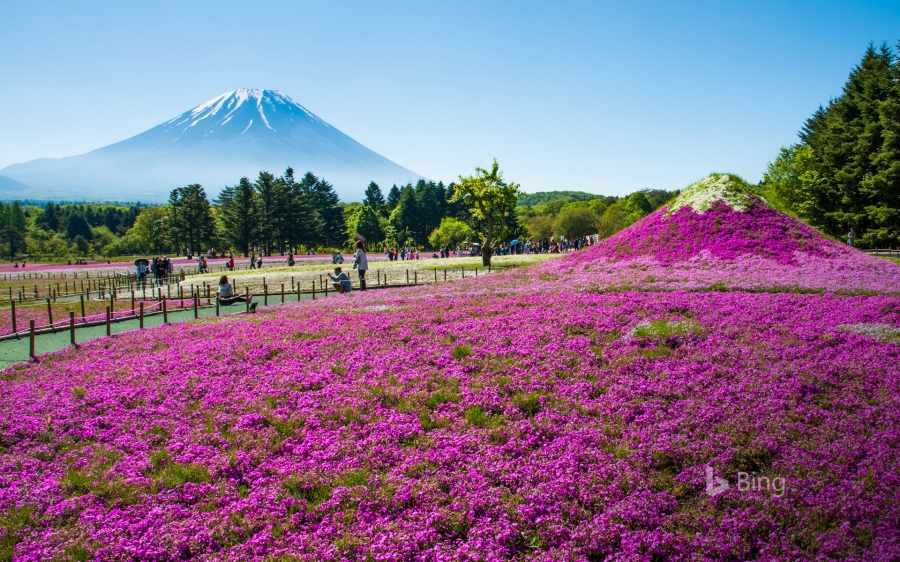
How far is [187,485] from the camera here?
7766 millimetres

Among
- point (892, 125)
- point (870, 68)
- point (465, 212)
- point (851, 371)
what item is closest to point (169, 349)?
point (851, 371)

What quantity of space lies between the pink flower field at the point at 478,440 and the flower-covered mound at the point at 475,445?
40 millimetres

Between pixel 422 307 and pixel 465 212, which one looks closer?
pixel 422 307

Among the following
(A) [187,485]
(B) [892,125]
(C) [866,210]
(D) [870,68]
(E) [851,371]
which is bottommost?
(A) [187,485]

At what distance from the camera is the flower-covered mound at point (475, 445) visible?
6254mm

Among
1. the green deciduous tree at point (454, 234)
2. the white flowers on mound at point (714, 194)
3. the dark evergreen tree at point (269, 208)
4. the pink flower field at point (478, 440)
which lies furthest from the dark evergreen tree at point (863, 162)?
the dark evergreen tree at point (269, 208)

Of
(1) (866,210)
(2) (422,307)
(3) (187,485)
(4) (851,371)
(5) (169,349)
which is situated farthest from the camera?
(1) (866,210)

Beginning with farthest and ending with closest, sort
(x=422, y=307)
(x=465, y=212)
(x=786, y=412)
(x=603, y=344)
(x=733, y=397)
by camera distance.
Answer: (x=465, y=212), (x=422, y=307), (x=603, y=344), (x=733, y=397), (x=786, y=412)

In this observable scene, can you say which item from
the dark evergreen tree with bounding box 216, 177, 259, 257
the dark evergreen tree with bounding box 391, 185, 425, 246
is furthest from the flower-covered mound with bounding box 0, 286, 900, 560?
the dark evergreen tree with bounding box 391, 185, 425, 246

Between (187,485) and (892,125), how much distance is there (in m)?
65.5

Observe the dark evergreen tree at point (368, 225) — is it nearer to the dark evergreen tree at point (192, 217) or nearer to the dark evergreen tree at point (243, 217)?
the dark evergreen tree at point (243, 217)

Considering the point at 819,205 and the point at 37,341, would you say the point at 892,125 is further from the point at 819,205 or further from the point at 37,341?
the point at 37,341

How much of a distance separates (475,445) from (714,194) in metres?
30.5

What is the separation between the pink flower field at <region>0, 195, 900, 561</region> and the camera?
247 inches
